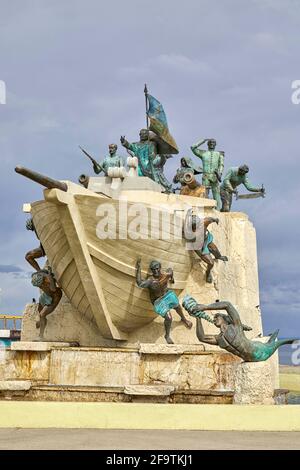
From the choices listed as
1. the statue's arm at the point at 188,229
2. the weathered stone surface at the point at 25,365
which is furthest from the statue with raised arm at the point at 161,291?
the weathered stone surface at the point at 25,365

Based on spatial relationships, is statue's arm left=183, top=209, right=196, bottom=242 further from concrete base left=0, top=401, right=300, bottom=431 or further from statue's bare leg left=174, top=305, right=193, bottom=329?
concrete base left=0, top=401, right=300, bottom=431

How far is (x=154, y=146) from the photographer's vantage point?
57.0ft

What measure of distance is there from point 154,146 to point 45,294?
521 centimetres

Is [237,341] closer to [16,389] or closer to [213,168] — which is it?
[16,389]

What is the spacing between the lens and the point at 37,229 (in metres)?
13.4

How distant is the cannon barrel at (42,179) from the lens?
34.4 ft

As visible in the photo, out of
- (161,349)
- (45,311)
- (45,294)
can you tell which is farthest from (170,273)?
(45,311)

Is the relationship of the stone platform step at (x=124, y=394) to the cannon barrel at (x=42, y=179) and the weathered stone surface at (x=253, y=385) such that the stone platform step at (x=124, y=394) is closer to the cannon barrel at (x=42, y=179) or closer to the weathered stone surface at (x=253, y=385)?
the weathered stone surface at (x=253, y=385)

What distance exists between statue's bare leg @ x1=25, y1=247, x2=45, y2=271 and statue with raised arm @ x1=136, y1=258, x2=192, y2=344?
2687 millimetres

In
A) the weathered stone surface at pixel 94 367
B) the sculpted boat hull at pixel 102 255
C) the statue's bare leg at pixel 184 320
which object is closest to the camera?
the sculpted boat hull at pixel 102 255

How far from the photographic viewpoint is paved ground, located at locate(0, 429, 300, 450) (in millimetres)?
7133

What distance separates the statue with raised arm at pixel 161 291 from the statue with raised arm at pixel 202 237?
96 cm

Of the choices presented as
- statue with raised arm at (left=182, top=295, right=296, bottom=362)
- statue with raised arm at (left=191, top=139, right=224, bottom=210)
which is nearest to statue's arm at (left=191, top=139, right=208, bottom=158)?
statue with raised arm at (left=191, top=139, right=224, bottom=210)
